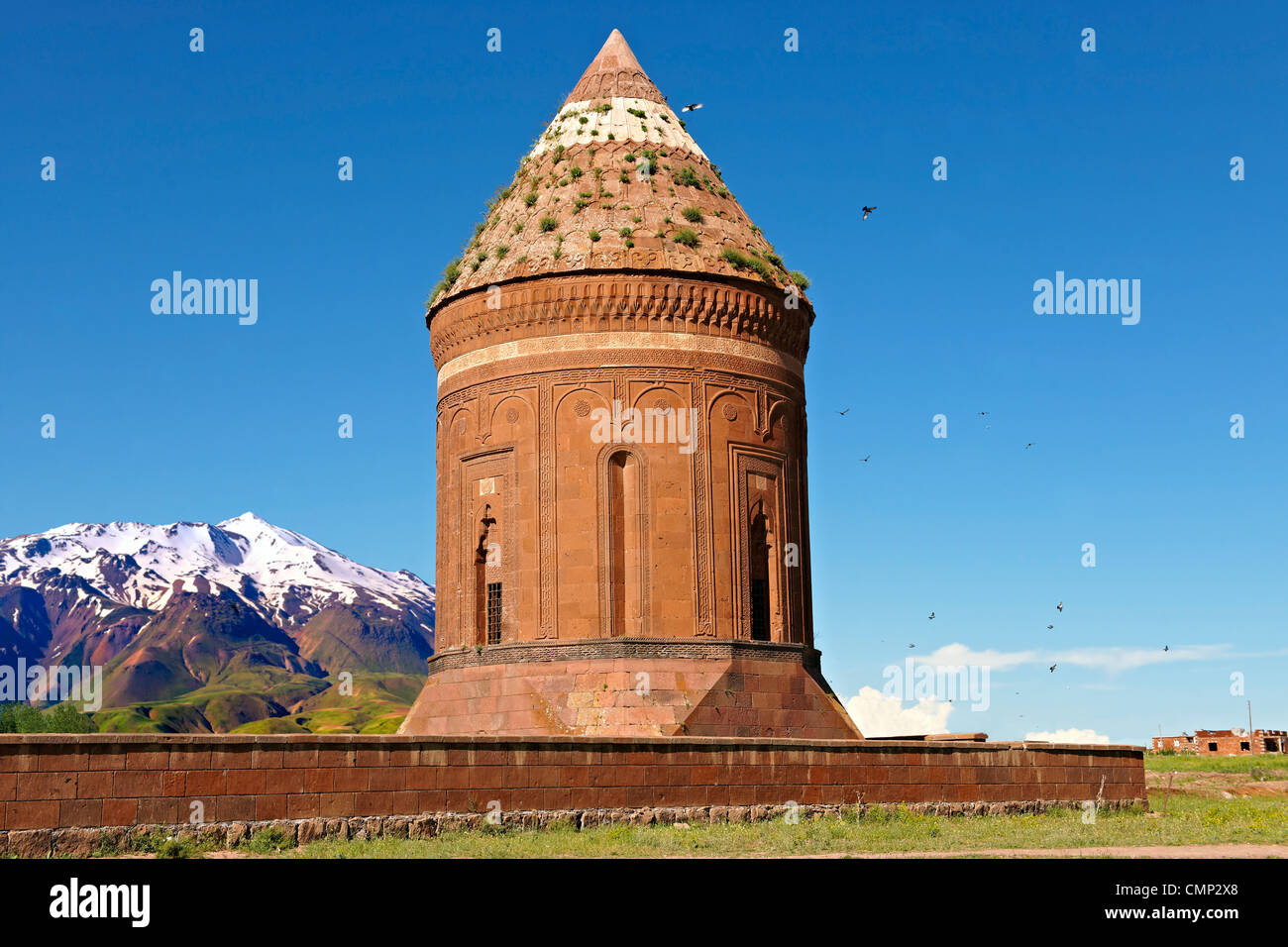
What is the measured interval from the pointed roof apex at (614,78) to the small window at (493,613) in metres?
10.7

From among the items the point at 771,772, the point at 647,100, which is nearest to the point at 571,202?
the point at 647,100

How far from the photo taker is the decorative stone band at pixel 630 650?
986 inches

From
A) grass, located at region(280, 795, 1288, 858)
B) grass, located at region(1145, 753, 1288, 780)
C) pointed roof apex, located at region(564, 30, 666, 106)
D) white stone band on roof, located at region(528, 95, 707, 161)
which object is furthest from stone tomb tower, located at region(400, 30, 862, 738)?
grass, located at region(1145, 753, 1288, 780)

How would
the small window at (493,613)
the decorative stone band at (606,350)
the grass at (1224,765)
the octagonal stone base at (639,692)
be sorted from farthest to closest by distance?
the grass at (1224,765) < the small window at (493,613) < the decorative stone band at (606,350) < the octagonal stone base at (639,692)

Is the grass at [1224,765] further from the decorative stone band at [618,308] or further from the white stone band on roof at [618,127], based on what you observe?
the white stone band on roof at [618,127]

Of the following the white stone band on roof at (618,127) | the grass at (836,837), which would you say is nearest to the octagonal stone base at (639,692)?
the grass at (836,837)

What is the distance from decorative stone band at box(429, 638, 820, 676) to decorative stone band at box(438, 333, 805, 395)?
5.19 meters

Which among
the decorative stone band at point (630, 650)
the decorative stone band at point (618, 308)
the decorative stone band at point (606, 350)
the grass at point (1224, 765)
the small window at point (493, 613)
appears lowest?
the grass at point (1224, 765)

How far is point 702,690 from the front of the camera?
24.8 metres

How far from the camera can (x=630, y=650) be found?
2503 centimetres

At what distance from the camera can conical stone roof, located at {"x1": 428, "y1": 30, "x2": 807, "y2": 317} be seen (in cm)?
2675

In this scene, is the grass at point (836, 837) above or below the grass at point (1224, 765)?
above

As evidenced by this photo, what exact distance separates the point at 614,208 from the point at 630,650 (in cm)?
860

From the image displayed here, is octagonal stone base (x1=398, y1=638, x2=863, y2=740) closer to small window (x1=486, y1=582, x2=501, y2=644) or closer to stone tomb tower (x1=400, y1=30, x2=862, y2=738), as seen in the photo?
stone tomb tower (x1=400, y1=30, x2=862, y2=738)
